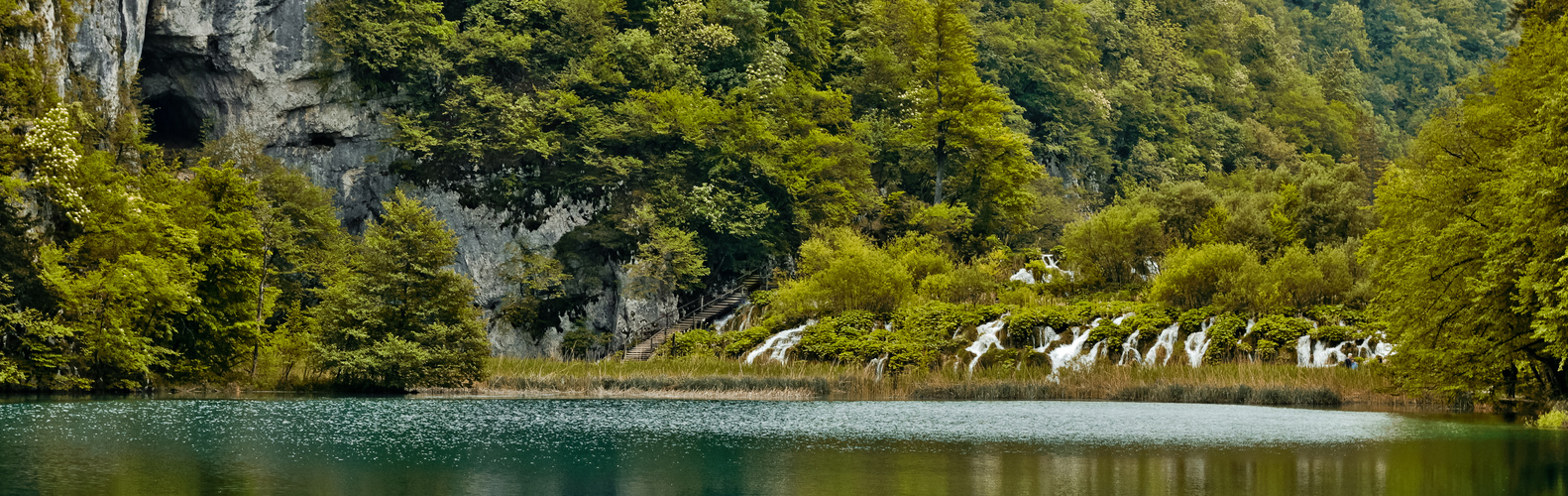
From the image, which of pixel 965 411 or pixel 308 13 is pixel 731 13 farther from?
pixel 965 411

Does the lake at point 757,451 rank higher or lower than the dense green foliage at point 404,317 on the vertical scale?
lower

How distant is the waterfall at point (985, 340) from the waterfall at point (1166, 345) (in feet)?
14.9

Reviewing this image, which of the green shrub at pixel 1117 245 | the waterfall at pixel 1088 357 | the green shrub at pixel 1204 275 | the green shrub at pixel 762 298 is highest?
the green shrub at pixel 1117 245

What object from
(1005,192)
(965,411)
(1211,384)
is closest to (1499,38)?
(1005,192)

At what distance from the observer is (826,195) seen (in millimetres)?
56562

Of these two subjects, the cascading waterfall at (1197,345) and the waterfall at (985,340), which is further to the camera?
the waterfall at (985,340)

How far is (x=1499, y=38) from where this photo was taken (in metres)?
107

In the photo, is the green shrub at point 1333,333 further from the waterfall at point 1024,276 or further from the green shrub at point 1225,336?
the waterfall at point 1024,276

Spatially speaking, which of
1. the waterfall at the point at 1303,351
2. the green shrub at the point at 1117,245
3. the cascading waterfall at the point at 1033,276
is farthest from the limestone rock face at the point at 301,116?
the waterfall at the point at 1303,351

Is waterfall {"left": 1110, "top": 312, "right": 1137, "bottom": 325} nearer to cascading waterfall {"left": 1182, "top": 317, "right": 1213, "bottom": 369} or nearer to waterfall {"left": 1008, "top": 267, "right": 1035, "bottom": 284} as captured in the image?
cascading waterfall {"left": 1182, "top": 317, "right": 1213, "bottom": 369}

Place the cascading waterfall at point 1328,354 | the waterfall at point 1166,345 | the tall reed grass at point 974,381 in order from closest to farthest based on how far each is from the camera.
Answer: the tall reed grass at point 974,381, the cascading waterfall at point 1328,354, the waterfall at point 1166,345

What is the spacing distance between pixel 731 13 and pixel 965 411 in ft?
109

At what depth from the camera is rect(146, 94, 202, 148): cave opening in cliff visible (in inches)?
2153

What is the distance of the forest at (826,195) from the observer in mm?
28125
